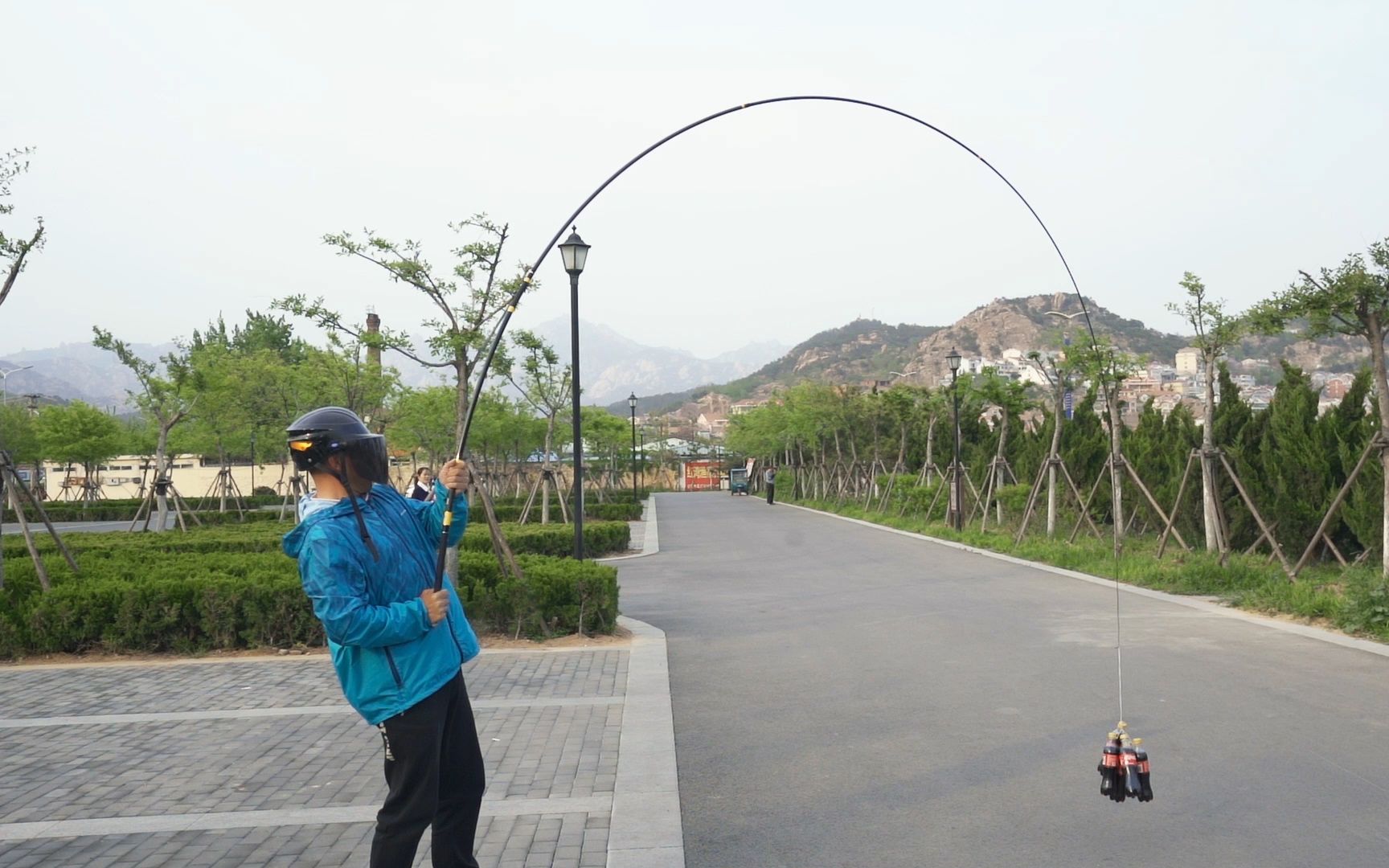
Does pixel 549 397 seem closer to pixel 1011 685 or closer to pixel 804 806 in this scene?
pixel 1011 685

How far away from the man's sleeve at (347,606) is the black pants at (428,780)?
29 cm

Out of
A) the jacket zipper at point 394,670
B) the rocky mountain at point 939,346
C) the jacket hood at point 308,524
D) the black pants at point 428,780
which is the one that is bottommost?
the black pants at point 428,780

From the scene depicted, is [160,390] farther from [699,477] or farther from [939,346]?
[939,346]

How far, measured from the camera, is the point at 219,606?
1011cm

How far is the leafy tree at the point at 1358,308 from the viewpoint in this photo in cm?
1066

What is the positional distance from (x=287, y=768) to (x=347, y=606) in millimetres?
3371

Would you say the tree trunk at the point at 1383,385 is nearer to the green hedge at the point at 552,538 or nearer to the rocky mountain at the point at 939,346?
the green hedge at the point at 552,538

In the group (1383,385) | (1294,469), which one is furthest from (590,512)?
(1383,385)

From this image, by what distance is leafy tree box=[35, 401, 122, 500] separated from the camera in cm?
4072

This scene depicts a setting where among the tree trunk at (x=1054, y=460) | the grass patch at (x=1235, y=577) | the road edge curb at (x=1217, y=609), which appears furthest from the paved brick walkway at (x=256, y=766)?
the tree trunk at (x=1054, y=460)

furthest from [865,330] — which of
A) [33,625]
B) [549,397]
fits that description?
[33,625]

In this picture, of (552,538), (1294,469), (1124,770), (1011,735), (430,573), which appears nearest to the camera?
(430,573)

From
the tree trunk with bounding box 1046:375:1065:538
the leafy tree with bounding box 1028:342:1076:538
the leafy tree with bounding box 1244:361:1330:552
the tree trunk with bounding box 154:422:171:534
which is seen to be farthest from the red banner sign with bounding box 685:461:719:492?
the leafy tree with bounding box 1244:361:1330:552

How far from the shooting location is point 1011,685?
7977mm
